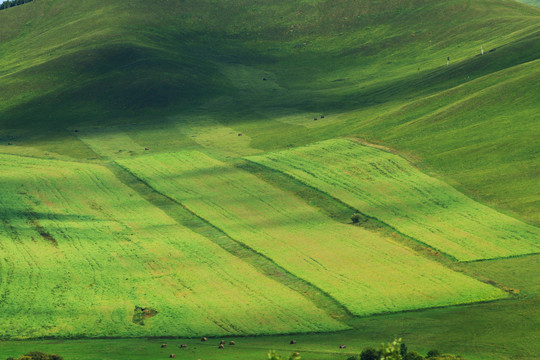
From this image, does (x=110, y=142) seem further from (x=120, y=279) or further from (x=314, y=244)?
(x=120, y=279)

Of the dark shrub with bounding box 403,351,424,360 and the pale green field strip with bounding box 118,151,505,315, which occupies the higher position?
the dark shrub with bounding box 403,351,424,360

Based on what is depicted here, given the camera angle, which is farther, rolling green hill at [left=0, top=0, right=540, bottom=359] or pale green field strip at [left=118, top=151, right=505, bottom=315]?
pale green field strip at [left=118, top=151, right=505, bottom=315]

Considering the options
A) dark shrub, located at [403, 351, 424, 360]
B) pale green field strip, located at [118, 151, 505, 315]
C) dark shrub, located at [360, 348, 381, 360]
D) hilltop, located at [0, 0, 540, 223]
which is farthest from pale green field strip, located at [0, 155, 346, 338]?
hilltop, located at [0, 0, 540, 223]

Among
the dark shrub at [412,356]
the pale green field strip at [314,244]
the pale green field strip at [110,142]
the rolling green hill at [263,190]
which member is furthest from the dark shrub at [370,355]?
the pale green field strip at [110,142]

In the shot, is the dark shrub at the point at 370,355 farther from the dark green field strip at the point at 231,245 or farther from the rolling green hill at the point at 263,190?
the dark green field strip at the point at 231,245

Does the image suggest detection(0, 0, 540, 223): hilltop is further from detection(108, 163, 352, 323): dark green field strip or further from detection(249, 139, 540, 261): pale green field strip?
detection(108, 163, 352, 323): dark green field strip

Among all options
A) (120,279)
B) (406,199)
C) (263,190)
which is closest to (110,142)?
(263,190)
